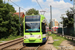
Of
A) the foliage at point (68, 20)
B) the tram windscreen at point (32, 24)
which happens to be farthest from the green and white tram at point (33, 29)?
the foliage at point (68, 20)

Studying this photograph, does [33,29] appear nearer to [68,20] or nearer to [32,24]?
[32,24]

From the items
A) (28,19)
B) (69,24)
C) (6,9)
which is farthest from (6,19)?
(69,24)

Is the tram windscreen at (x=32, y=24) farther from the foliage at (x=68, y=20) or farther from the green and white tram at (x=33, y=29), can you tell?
the foliage at (x=68, y=20)

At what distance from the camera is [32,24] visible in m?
12.5

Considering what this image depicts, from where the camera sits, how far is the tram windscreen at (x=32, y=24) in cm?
1244

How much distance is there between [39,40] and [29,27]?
1774 millimetres

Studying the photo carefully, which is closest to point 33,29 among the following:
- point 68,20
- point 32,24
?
point 32,24

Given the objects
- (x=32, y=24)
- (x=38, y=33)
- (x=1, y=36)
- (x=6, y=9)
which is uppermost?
(x=6, y=9)

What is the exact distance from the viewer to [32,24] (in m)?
12.5

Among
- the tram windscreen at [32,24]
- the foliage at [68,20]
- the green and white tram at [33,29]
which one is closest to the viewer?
the green and white tram at [33,29]

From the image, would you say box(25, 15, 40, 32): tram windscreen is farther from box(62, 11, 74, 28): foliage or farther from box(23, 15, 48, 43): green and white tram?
box(62, 11, 74, 28): foliage

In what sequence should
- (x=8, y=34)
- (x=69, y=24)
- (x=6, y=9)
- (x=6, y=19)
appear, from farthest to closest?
(x=69, y=24)
(x=8, y=34)
(x=6, y=19)
(x=6, y=9)

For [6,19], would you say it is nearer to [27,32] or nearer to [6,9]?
[6,9]

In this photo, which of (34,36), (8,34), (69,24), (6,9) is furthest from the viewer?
(69,24)
